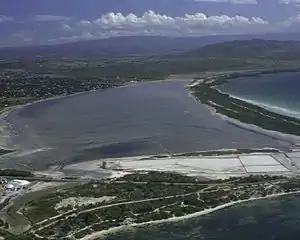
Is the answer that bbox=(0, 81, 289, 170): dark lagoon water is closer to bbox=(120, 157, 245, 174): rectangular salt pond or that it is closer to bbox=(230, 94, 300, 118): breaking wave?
bbox=(120, 157, 245, 174): rectangular salt pond

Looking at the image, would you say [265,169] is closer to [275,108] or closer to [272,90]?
[275,108]

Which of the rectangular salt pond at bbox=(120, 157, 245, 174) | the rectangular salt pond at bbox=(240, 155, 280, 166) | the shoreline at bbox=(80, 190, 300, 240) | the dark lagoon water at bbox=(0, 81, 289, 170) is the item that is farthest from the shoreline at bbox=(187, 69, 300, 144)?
the shoreline at bbox=(80, 190, 300, 240)

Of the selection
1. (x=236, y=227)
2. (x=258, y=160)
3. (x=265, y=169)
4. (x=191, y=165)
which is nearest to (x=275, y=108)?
(x=258, y=160)

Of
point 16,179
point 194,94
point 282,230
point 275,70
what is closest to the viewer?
point 282,230

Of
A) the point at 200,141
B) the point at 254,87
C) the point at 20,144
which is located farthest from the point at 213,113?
the point at 254,87

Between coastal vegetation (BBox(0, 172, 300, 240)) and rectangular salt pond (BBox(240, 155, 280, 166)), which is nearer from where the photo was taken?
coastal vegetation (BBox(0, 172, 300, 240))

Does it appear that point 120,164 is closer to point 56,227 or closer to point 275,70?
point 56,227
